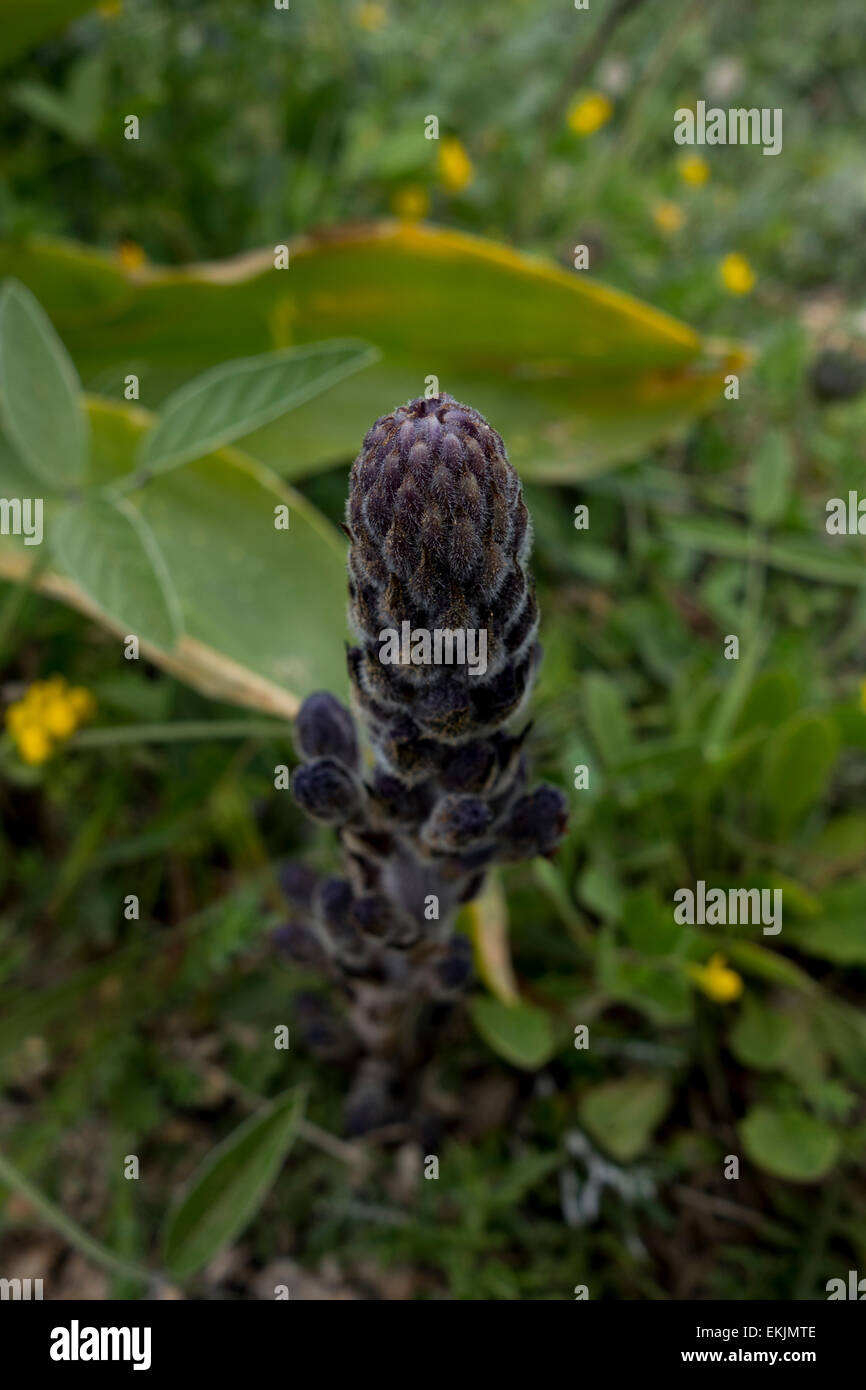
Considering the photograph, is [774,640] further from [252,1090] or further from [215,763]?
[252,1090]

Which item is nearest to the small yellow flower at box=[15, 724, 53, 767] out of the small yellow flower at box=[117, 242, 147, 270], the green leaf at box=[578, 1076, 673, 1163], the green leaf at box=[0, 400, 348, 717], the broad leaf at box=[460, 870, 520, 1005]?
the green leaf at box=[0, 400, 348, 717]

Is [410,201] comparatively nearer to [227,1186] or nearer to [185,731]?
[185,731]

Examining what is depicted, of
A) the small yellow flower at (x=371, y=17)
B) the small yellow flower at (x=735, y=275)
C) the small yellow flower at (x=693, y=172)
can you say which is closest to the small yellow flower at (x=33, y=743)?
the small yellow flower at (x=735, y=275)

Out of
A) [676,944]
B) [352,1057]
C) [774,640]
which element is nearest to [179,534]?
[352,1057]

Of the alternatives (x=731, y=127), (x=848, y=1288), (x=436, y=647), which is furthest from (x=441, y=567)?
(x=731, y=127)

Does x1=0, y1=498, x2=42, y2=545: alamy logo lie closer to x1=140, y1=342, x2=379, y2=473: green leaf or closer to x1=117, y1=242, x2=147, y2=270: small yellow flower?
x1=140, y1=342, x2=379, y2=473: green leaf

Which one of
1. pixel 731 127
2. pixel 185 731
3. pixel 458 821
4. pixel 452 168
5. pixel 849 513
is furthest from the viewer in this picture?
pixel 731 127
